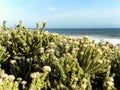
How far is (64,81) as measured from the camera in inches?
163

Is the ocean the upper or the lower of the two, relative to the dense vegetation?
lower

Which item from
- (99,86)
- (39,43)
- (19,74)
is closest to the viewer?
(99,86)

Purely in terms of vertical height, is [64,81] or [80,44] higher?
[80,44]

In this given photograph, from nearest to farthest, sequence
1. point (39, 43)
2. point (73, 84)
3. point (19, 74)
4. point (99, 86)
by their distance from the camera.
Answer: point (73, 84)
point (99, 86)
point (19, 74)
point (39, 43)

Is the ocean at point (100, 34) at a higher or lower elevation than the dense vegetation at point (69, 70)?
lower

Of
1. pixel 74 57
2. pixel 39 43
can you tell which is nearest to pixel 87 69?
pixel 74 57

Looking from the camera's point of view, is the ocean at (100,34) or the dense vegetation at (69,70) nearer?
the dense vegetation at (69,70)

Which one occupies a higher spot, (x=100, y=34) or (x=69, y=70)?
(x=69, y=70)

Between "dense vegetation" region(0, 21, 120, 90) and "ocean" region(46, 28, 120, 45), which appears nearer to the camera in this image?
"dense vegetation" region(0, 21, 120, 90)

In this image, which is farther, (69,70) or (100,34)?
(100,34)

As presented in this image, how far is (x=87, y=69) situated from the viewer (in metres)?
4.36

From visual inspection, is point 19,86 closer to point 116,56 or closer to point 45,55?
point 45,55

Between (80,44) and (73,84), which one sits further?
(80,44)

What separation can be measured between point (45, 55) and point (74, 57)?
14.8 inches
